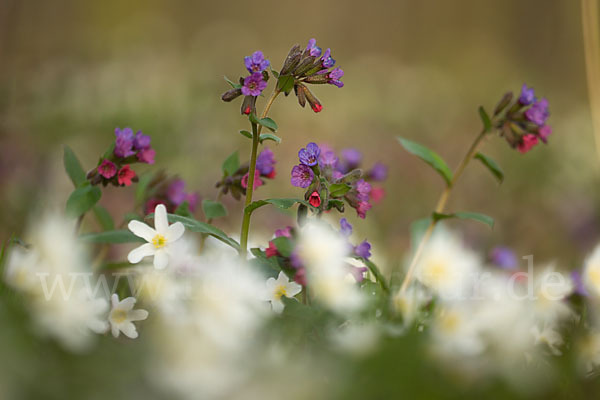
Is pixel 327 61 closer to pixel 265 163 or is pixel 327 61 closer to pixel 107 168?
pixel 265 163

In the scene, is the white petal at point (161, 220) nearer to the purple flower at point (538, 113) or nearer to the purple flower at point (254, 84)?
the purple flower at point (254, 84)

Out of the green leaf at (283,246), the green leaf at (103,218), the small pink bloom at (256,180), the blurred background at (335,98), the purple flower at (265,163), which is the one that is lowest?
the green leaf at (283,246)

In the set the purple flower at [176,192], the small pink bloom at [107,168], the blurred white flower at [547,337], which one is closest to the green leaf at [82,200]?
the small pink bloom at [107,168]

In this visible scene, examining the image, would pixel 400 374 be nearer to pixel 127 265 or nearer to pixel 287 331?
pixel 287 331

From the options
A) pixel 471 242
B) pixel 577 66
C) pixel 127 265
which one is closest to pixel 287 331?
pixel 127 265

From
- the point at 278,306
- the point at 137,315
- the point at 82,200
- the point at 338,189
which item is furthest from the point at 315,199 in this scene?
the point at 82,200

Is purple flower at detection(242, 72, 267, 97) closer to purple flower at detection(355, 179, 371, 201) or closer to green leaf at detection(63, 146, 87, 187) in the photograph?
purple flower at detection(355, 179, 371, 201)

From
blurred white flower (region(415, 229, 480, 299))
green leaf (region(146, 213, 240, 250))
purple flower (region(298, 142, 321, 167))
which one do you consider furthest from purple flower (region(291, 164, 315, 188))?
blurred white flower (region(415, 229, 480, 299))
